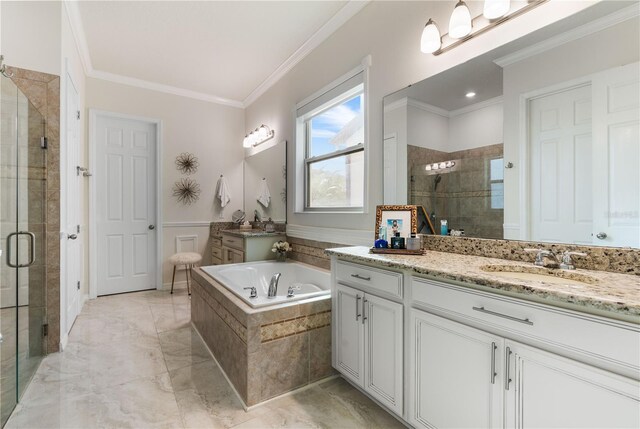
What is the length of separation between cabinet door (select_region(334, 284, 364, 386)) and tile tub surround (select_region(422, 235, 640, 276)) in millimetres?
604

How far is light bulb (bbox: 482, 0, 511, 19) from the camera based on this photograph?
1541 mm

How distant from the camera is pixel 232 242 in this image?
369 cm

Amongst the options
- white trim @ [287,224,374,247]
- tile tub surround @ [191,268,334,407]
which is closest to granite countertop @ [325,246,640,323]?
tile tub surround @ [191,268,334,407]

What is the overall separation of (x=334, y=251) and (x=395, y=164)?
2.63ft

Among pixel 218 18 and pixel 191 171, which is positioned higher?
pixel 218 18

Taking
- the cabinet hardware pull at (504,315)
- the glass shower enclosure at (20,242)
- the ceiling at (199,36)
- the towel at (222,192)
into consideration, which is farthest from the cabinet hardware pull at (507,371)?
the towel at (222,192)

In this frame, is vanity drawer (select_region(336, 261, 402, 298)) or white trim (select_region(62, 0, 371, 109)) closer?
vanity drawer (select_region(336, 261, 402, 298))

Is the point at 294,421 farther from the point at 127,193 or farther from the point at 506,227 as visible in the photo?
the point at 127,193

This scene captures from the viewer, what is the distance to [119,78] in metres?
3.88

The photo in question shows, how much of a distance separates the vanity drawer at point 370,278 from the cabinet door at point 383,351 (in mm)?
54

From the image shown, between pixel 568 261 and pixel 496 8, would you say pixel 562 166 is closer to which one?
pixel 568 261

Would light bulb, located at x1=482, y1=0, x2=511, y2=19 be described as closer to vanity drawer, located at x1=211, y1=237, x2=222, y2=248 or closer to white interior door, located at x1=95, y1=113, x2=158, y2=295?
vanity drawer, located at x1=211, y1=237, x2=222, y2=248

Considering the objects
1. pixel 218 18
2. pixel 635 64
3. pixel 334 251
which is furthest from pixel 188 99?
pixel 635 64

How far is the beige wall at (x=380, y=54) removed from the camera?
1631 mm
